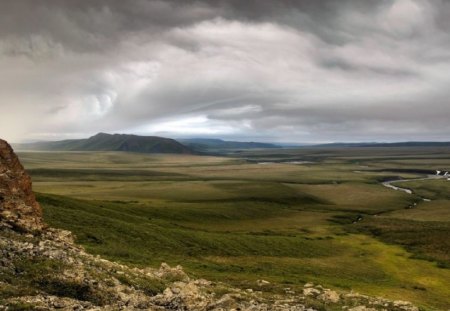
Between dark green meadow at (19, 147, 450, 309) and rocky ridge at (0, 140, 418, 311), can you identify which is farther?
dark green meadow at (19, 147, 450, 309)

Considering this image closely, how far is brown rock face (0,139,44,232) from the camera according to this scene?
36166 mm

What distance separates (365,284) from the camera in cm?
6406

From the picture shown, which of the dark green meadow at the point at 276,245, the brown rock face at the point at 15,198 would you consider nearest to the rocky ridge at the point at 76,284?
the brown rock face at the point at 15,198

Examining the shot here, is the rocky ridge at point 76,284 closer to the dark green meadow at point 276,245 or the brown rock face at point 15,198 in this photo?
the brown rock face at point 15,198

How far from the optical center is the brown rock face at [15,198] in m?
36.2

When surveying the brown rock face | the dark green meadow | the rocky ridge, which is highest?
the brown rock face

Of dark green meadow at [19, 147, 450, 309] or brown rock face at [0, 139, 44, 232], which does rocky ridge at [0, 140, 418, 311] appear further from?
dark green meadow at [19, 147, 450, 309]

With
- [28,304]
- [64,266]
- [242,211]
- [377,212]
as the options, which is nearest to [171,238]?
[64,266]

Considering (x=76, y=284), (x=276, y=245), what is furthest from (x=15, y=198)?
(x=276, y=245)

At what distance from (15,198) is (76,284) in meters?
13.9

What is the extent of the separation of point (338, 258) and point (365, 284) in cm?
2391

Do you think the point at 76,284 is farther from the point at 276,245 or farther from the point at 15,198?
the point at 276,245

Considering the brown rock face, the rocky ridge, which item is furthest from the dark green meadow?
the brown rock face

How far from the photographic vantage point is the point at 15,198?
3875 centimetres
